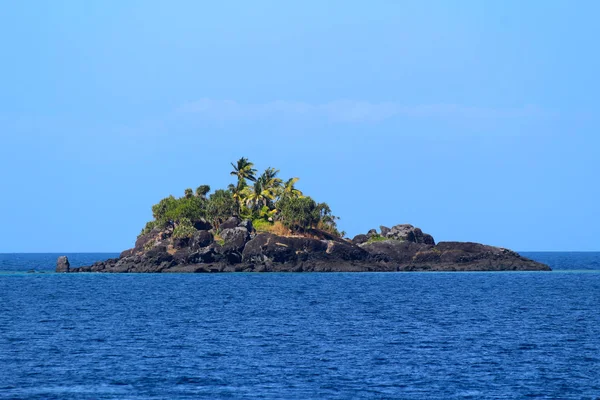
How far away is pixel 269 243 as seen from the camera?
124m

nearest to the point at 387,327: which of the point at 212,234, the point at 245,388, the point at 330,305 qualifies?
the point at 330,305

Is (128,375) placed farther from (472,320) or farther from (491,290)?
(491,290)

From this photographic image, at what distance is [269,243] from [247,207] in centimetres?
1487

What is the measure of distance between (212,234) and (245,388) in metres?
93.1

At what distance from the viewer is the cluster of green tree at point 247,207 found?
128 m

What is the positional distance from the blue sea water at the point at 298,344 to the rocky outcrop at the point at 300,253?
31.8 metres

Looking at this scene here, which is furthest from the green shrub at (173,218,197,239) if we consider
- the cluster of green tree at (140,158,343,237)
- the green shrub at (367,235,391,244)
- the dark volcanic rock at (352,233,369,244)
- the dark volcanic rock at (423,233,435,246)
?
the dark volcanic rock at (423,233,435,246)

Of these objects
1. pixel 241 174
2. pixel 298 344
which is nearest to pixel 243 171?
pixel 241 174

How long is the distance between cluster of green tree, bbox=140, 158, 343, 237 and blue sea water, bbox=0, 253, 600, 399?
116ft

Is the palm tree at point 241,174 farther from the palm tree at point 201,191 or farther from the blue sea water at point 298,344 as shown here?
the blue sea water at point 298,344

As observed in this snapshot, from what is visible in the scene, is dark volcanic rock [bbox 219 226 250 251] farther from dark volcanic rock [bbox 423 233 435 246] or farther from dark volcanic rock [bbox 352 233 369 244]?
dark volcanic rock [bbox 423 233 435 246]

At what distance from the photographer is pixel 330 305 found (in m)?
74.9

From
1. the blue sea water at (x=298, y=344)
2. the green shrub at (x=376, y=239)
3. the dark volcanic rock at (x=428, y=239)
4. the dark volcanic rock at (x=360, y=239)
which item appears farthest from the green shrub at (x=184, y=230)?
the dark volcanic rock at (x=428, y=239)

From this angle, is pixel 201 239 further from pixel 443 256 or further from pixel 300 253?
pixel 443 256
